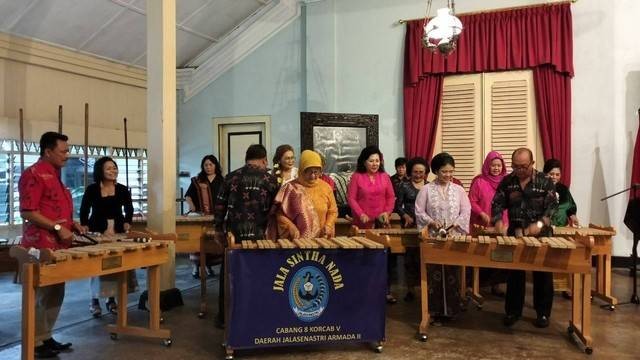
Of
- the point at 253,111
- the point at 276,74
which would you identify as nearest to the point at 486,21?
the point at 276,74

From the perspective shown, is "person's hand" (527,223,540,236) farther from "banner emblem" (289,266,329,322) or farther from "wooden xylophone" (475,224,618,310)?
"banner emblem" (289,266,329,322)

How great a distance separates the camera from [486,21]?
6.73 meters

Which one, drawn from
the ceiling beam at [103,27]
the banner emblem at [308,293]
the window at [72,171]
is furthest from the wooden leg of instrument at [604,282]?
the ceiling beam at [103,27]

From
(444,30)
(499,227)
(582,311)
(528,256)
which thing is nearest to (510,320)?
(582,311)

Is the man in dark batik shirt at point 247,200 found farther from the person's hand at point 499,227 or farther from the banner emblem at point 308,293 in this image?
the person's hand at point 499,227

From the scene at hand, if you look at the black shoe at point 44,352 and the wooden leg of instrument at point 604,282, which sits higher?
the wooden leg of instrument at point 604,282

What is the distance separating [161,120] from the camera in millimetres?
4566

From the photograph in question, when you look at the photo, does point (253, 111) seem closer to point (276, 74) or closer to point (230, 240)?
point (276, 74)

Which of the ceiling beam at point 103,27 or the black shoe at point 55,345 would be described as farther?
the ceiling beam at point 103,27

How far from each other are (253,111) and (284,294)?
208 inches

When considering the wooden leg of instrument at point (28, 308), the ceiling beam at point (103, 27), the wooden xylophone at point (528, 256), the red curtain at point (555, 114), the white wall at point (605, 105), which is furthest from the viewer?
the ceiling beam at point (103, 27)

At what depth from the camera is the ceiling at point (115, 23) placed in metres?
5.92

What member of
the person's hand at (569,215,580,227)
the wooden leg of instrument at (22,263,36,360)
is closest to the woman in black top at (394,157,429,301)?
the person's hand at (569,215,580,227)

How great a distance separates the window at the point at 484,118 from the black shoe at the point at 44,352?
5.21 m
